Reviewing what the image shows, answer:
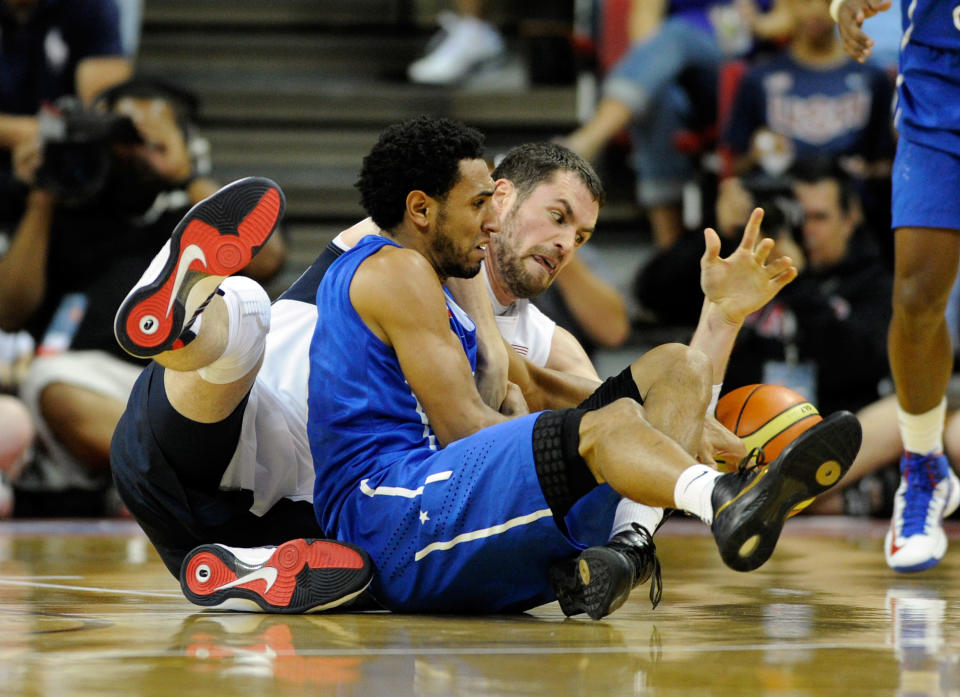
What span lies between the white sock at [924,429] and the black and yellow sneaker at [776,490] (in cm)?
160

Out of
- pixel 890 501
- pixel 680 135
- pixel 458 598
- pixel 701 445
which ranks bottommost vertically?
pixel 890 501

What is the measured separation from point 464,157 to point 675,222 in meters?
4.11

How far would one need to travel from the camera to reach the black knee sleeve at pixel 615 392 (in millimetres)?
2521

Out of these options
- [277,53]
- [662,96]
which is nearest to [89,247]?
[277,53]

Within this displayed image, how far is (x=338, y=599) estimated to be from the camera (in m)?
2.48

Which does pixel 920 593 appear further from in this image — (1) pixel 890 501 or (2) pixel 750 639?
(1) pixel 890 501

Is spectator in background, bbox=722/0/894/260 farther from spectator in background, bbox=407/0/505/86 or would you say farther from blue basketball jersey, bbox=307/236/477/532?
blue basketball jersey, bbox=307/236/477/532

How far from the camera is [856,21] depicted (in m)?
3.35

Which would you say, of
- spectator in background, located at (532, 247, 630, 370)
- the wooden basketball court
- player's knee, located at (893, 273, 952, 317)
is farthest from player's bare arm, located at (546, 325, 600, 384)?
spectator in background, located at (532, 247, 630, 370)

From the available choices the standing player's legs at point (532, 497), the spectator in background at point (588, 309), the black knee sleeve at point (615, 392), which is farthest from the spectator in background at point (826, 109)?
the standing player's legs at point (532, 497)

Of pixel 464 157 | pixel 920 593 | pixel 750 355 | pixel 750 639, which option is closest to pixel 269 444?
pixel 464 157

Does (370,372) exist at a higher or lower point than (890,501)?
higher

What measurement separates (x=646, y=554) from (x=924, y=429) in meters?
1.46

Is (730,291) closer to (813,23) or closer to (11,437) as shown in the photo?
(11,437)
